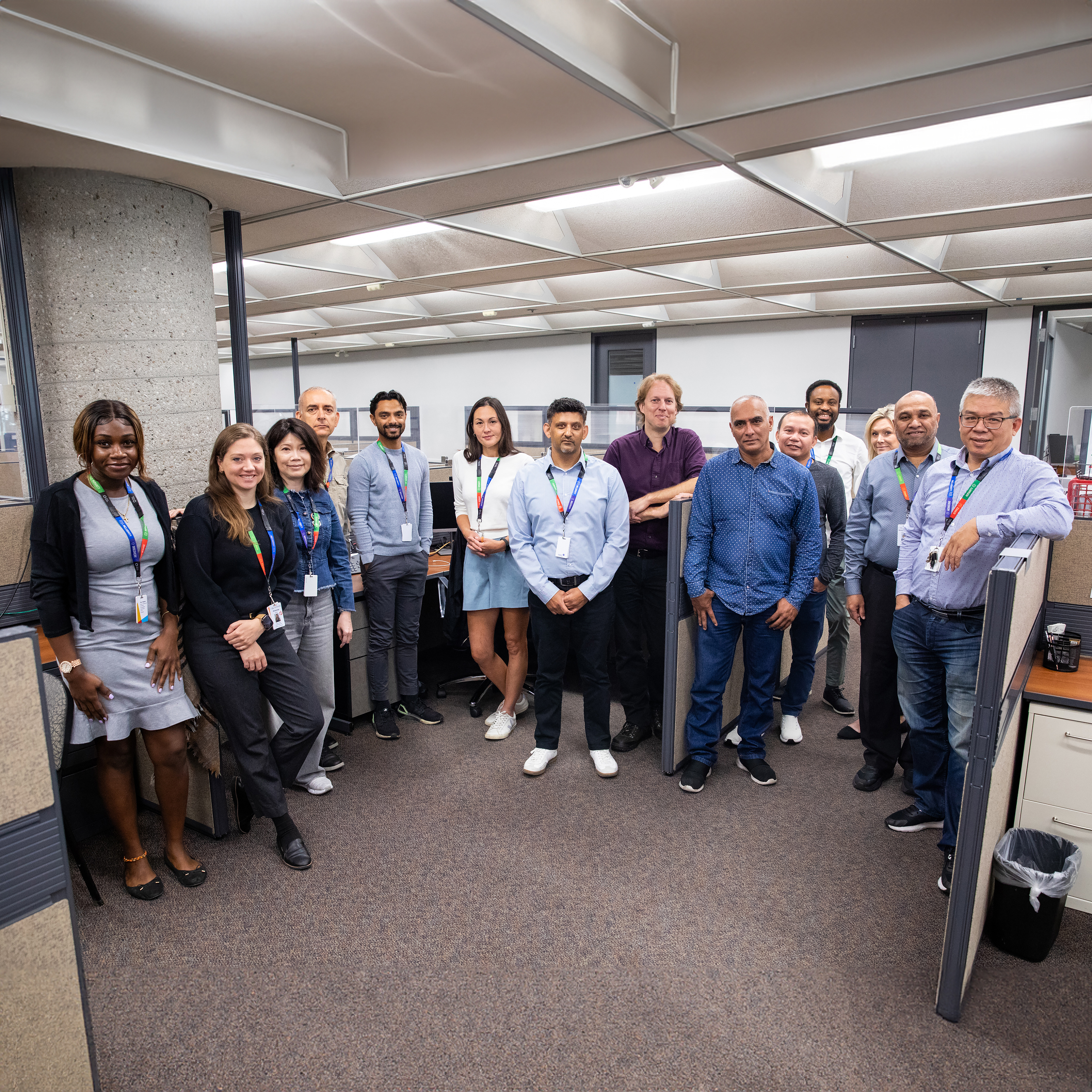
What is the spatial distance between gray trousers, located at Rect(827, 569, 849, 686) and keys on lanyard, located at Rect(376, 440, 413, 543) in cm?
196

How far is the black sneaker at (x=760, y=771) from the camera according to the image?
2.81 metres

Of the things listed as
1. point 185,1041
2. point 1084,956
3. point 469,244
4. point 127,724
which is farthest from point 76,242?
point 1084,956

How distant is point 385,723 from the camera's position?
323 centimetres

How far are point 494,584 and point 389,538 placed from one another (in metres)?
0.47

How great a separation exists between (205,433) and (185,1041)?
201 centimetres

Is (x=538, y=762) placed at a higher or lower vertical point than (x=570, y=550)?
lower

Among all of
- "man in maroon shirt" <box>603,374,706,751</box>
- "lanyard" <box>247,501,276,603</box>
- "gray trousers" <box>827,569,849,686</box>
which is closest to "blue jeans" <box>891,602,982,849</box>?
"man in maroon shirt" <box>603,374,706,751</box>

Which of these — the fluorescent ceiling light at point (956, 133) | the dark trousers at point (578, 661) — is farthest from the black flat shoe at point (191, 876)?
the fluorescent ceiling light at point (956, 133)

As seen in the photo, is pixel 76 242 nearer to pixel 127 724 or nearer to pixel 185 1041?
pixel 127 724

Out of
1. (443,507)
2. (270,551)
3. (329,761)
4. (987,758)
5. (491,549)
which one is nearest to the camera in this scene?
(987,758)

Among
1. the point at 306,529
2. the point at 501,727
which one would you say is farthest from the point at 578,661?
the point at 306,529

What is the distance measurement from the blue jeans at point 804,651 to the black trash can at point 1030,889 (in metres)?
1.17

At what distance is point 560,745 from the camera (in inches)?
124

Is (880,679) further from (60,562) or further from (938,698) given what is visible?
(60,562)
